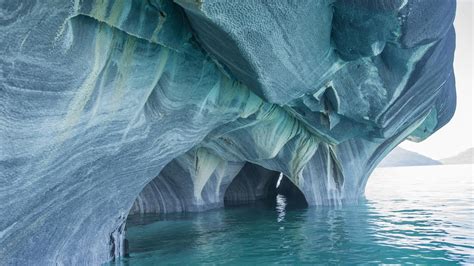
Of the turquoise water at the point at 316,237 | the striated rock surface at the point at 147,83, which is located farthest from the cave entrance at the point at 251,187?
the striated rock surface at the point at 147,83

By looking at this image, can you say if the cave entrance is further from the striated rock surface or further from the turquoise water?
the striated rock surface

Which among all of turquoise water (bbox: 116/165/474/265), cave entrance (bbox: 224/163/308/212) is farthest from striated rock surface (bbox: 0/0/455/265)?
cave entrance (bbox: 224/163/308/212)

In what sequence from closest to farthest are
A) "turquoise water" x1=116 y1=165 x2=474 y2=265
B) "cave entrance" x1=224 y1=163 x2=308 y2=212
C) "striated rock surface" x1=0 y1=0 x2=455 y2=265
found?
"striated rock surface" x1=0 y1=0 x2=455 y2=265
"turquoise water" x1=116 y1=165 x2=474 y2=265
"cave entrance" x1=224 y1=163 x2=308 y2=212

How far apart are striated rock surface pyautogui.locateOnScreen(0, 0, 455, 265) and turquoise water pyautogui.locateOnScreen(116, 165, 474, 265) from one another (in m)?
1.93

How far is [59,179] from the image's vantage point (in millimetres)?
5473

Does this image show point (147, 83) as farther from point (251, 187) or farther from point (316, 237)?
point (251, 187)

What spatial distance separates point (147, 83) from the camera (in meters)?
6.15

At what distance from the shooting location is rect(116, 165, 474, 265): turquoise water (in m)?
7.42

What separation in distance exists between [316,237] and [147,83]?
5.66 m

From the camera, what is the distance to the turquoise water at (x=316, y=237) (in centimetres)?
742

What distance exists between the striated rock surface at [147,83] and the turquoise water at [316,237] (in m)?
1.93

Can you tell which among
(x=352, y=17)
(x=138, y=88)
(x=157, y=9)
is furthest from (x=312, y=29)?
(x=138, y=88)

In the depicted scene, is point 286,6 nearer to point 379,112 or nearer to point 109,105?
point 109,105

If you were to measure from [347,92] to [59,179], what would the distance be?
636 cm
